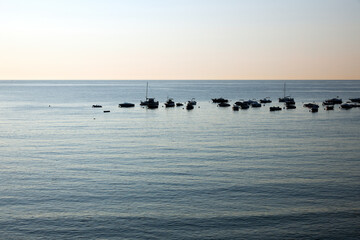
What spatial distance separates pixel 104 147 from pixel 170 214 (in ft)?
128

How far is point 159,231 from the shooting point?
36312mm

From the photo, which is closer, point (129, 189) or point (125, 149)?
point (129, 189)

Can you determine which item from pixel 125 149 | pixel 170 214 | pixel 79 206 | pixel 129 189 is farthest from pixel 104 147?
pixel 170 214

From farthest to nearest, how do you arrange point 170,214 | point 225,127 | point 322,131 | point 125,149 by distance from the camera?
1. point 225,127
2. point 322,131
3. point 125,149
4. point 170,214

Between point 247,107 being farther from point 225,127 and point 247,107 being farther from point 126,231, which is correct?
point 126,231

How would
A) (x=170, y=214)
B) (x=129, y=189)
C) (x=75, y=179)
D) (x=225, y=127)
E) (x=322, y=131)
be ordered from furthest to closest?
(x=225, y=127)
(x=322, y=131)
(x=75, y=179)
(x=129, y=189)
(x=170, y=214)

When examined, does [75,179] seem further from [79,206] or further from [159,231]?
[159,231]

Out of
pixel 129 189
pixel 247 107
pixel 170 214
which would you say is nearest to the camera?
pixel 170 214

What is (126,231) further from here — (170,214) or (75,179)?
(75,179)

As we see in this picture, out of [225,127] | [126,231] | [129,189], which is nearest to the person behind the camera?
[126,231]

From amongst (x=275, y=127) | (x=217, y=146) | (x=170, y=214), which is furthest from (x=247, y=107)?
(x=170, y=214)

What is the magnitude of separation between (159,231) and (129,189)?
1270 centimetres

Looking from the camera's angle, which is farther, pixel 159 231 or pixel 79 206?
pixel 79 206

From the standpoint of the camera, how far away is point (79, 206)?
4238cm
